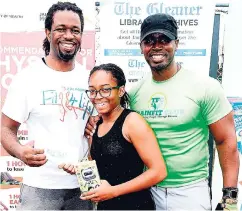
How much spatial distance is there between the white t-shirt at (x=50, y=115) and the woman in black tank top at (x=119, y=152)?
22 cm

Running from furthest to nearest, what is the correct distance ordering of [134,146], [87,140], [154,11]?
[154,11], [87,140], [134,146]

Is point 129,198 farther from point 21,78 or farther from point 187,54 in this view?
point 187,54

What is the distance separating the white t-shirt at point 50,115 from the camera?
237cm

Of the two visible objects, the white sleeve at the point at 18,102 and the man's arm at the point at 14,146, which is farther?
the white sleeve at the point at 18,102

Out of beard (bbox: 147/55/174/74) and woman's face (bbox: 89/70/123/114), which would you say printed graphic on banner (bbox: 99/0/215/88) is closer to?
beard (bbox: 147/55/174/74)

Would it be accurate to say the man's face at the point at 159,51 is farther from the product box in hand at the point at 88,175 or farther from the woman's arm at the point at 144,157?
the product box in hand at the point at 88,175

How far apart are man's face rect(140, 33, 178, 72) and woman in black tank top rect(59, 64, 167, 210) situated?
238mm

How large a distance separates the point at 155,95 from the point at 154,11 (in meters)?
1.06

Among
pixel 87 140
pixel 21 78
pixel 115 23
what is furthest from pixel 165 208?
pixel 115 23

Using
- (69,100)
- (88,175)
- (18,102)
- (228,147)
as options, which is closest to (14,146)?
(18,102)

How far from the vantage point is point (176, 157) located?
2.33 meters

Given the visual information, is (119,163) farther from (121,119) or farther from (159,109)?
(159,109)

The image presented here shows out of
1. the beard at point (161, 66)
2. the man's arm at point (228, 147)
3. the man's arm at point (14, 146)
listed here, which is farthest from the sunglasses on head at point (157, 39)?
the man's arm at point (14, 146)

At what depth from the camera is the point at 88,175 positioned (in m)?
2.11
